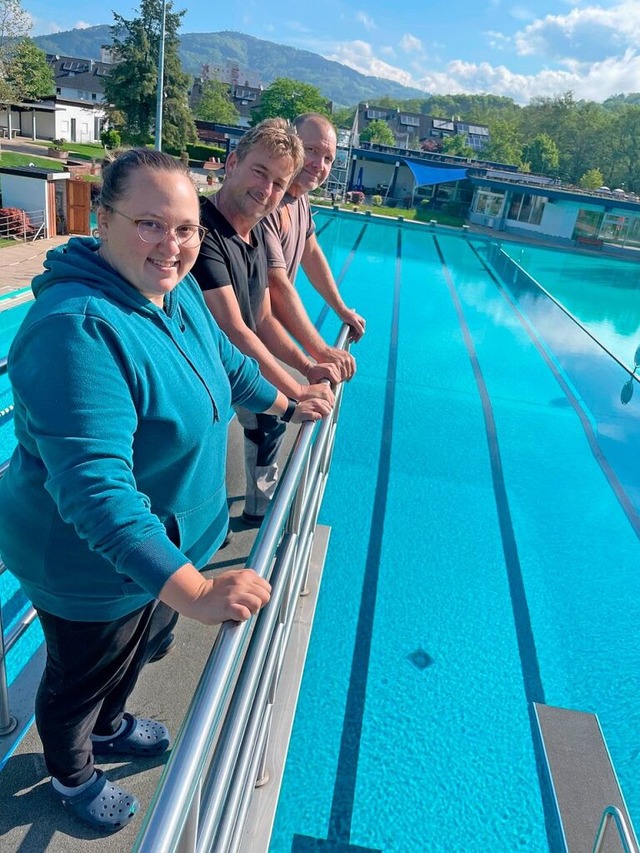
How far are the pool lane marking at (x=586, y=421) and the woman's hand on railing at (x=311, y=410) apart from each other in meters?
3.84

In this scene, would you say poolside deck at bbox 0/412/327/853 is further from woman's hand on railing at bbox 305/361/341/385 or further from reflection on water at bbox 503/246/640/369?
reflection on water at bbox 503/246/640/369

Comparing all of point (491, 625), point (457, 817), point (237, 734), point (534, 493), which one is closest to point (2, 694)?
point (237, 734)

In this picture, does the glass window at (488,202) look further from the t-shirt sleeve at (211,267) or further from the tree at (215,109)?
the tree at (215,109)

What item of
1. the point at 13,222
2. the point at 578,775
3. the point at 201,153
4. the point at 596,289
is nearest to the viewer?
the point at 578,775

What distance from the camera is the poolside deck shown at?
144cm

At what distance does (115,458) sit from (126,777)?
1.16 m

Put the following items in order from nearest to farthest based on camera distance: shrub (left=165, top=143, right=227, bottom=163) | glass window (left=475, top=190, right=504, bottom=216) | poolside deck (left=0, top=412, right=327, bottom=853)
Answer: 1. poolside deck (left=0, top=412, right=327, bottom=853)
2. glass window (left=475, top=190, right=504, bottom=216)
3. shrub (left=165, top=143, right=227, bottom=163)

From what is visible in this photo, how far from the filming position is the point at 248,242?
213 centimetres

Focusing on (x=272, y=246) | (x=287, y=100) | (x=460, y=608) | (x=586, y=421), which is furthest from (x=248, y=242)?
(x=287, y=100)

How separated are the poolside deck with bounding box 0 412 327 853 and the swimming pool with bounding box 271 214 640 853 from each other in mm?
546

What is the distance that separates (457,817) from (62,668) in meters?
1.76

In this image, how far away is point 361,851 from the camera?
2.08 meters

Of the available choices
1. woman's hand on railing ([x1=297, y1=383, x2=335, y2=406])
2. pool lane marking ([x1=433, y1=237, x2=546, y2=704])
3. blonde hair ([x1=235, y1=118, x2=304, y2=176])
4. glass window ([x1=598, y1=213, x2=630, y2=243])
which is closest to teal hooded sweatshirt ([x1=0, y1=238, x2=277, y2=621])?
woman's hand on railing ([x1=297, y1=383, x2=335, y2=406])

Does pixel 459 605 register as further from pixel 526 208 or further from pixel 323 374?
pixel 526 208
